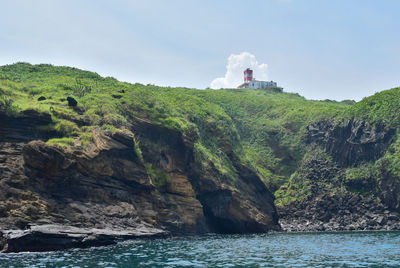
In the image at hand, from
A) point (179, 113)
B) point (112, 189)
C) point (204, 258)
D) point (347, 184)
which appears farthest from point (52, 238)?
point (347, 184)

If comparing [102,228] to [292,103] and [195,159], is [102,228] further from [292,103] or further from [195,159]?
[292,103]

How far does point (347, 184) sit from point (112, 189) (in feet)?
200

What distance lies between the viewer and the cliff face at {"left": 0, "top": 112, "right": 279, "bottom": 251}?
148ft

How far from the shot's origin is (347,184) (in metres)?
95.4

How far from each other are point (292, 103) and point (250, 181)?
7010 centimetres

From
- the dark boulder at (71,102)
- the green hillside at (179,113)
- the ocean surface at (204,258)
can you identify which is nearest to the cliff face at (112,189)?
the green hillside at (179,113)

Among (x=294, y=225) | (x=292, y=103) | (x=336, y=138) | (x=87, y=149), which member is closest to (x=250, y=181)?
(x=294, y=225)

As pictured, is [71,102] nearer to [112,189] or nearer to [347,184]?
[112,189]

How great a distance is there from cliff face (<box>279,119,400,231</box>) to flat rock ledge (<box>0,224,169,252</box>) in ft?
167

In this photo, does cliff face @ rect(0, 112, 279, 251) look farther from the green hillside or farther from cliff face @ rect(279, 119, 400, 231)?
cliff face @ rect(279, 119, 400, 231)

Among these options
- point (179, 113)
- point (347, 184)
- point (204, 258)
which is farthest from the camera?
point (347, 184)

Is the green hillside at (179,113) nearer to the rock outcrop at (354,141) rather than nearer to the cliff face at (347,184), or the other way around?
the rock outcrop at (354,141)

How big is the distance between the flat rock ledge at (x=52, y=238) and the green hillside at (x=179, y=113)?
14240mm

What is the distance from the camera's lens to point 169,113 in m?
80.6
